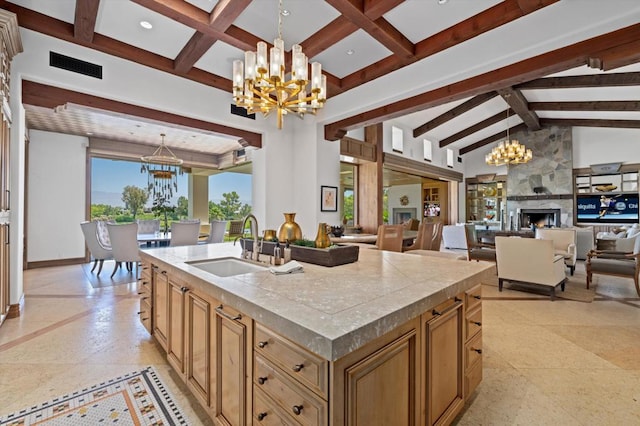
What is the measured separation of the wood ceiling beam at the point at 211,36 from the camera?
295cm

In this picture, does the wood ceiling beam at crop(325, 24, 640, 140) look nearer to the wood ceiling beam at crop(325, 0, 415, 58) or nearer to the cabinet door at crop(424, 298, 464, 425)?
the wood ceiling beam at crop(325, 0, 415, 58)

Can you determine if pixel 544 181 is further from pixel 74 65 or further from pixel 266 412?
pixel 74 65

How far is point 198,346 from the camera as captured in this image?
1.66 m

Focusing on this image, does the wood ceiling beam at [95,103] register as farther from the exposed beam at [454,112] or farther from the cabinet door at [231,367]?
the exposed beam at [454,112]

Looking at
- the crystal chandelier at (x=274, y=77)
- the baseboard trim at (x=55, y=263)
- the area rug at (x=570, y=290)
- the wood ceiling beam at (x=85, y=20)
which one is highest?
the wood ceiling beam at (x=85, y=20)

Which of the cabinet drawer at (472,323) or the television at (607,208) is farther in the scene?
the television at (607,208)

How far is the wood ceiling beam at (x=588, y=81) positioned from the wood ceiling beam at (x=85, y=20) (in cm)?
765

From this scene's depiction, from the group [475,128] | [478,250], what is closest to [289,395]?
[478,250]

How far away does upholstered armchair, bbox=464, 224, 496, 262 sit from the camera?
5273 millimetres

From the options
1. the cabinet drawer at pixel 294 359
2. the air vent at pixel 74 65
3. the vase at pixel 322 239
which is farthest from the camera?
the air vent at pixel 74 65

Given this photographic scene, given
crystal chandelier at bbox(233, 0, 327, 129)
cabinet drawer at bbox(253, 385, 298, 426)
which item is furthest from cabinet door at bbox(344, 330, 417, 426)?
crystal chandelier at bbox(233, 0, 327, 129)

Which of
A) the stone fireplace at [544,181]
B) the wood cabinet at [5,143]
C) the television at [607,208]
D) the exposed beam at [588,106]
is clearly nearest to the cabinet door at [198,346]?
the wood cabinet at [5,143]

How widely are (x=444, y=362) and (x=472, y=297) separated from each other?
47 centimetres

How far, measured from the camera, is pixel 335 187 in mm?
6141
